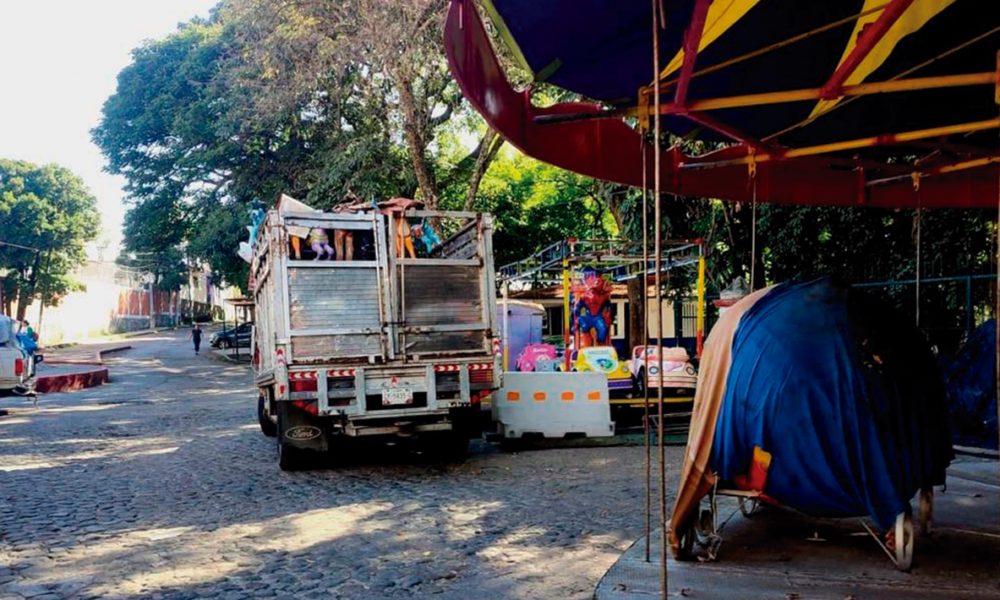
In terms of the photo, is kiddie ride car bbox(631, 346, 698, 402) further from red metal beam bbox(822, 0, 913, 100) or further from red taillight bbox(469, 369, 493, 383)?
red metal beam bbox(822, 0, 913, 100)

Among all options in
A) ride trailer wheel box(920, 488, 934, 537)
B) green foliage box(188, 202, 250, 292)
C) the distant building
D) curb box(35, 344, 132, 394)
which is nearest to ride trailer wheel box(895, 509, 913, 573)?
ride trailer wheel box(920, 488, 934, 537)

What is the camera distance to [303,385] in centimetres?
854

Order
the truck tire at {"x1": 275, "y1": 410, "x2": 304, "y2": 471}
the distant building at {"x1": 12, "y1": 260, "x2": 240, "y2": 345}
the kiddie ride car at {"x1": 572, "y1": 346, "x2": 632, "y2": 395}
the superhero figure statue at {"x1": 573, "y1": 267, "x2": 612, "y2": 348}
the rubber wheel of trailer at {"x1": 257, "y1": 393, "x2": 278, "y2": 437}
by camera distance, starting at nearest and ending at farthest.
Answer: the truck tire at {"x1": 275, "y1": 410, "x2": 304, "y2": 471} → the kiddie ride car at {"x1": 572, "y1": 346, "x2": 632, "y2": 395} → the rubber wheel of trailer at {"x1": 257, "y1": 393, "x2": 278, "y2": 437} → the superhero figure statue at {"x1": 573, "y1": 267, "x2": 612, "y2": 348} → the distant building at {"x1": 12, "y1": 260, "x2": 240, "y2": 345}

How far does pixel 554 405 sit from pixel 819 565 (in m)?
5.89

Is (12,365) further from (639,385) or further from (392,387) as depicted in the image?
(639,385)

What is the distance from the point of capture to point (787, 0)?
180 inches

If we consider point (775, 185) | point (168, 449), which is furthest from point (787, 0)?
point (168, 449)

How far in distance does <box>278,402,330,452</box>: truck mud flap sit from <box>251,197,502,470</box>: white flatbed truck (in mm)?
12

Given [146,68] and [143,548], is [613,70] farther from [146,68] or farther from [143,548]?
[146,68]

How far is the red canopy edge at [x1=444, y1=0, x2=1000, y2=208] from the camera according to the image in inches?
195

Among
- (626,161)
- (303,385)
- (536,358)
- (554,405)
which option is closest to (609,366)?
(554,405)

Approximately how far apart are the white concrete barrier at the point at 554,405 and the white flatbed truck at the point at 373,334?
110cm

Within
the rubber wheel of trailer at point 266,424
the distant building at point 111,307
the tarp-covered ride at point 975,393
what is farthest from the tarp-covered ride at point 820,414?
the distant building at point 111,307

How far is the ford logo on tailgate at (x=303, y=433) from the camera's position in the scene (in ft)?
29.2
